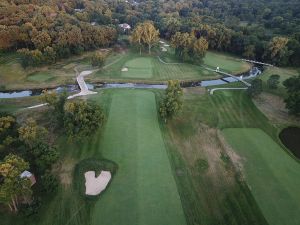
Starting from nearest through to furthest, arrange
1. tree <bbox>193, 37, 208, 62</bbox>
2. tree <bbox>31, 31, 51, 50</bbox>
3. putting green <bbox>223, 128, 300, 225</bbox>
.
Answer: putting green <bbox>223, 128, 300, 225</bbox> → tree <bbox>31, 31, 51, 50</bbox> → tree <bbox>193, 37, 208, 62</bbox>

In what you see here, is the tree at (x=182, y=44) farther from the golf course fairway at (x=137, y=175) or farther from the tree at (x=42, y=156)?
the tree at (x=42, y=156)

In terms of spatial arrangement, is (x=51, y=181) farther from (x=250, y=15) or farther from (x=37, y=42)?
(x=250, y=15)

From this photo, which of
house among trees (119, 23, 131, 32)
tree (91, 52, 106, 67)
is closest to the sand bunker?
tree (91, 52, 106, 67)

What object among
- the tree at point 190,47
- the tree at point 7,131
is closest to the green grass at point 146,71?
the tree at point 190,47

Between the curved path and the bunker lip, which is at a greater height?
the bunker lip

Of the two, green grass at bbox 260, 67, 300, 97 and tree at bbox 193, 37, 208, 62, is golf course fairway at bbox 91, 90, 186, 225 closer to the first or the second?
green grass at bbox 260, 67, 300, 97

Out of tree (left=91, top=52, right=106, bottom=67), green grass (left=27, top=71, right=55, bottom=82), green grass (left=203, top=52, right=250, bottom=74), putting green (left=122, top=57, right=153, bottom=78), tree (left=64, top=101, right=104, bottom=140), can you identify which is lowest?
green grass (left=27, top=71, right=55, bottom=82)

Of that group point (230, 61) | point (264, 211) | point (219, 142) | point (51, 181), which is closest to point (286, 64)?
point (230, 61)

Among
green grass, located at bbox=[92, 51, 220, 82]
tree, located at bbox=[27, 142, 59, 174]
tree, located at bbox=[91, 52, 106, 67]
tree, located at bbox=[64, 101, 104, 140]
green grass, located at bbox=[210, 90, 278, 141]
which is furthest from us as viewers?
tree, located at bbox=[91, 52, 106, 67]
